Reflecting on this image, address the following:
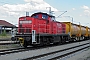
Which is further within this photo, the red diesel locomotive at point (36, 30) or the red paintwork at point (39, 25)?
the red paintwork at point (39, 25)

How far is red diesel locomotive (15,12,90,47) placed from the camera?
64.2 ft

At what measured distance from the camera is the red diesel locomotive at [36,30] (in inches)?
770

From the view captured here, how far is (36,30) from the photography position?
20.6m

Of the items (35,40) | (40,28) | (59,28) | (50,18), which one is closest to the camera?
(35,40)

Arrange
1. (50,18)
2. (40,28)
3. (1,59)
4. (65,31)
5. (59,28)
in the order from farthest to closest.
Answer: (65,31) < (59,28) < (50,18) < (40,28) < (1,59)

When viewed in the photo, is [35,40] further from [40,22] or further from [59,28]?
[59,28]

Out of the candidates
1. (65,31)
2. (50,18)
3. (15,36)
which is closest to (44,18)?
(50,18)

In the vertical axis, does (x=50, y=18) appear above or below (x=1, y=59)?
above

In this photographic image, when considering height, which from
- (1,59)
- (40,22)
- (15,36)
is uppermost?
(40,22)

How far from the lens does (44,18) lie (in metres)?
22.2

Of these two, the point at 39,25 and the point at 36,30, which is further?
the point at 39,25

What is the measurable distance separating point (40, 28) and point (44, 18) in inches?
59.2

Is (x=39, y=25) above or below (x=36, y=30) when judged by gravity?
above

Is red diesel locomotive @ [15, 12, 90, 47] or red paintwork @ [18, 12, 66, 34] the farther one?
red paintwork @ [18, 12, 66, 34]
